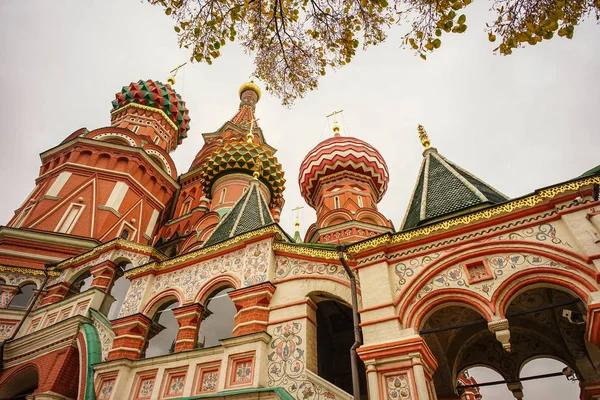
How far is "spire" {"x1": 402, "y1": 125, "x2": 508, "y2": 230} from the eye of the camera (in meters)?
7.73

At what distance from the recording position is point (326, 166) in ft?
67.9

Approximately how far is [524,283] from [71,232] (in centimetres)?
1553

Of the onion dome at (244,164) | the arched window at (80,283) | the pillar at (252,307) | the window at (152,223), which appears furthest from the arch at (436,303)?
the window at (152,223)

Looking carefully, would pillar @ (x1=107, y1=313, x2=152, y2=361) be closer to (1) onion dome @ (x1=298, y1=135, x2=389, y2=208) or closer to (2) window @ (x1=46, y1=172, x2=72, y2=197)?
(2) window @ (x1=46, y1=172, x2=72, y2=197)

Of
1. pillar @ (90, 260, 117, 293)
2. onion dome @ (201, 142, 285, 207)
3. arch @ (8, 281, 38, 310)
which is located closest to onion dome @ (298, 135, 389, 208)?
onion dome @ (201, 142, 285, 207)

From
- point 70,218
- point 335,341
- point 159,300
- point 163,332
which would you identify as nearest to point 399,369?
point 335,341

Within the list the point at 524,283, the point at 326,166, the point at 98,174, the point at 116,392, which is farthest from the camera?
the point at 326,166

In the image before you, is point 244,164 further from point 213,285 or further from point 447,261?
point 447,261

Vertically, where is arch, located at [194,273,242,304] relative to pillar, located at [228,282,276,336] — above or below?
above

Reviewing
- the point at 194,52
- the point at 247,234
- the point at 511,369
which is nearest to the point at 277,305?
the point at 247,234

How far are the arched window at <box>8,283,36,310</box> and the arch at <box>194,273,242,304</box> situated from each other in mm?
7217

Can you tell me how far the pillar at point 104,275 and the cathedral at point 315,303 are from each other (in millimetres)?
38

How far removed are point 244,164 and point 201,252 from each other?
9847 mm

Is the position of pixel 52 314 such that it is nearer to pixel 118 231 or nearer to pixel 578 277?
pixel 118 231
